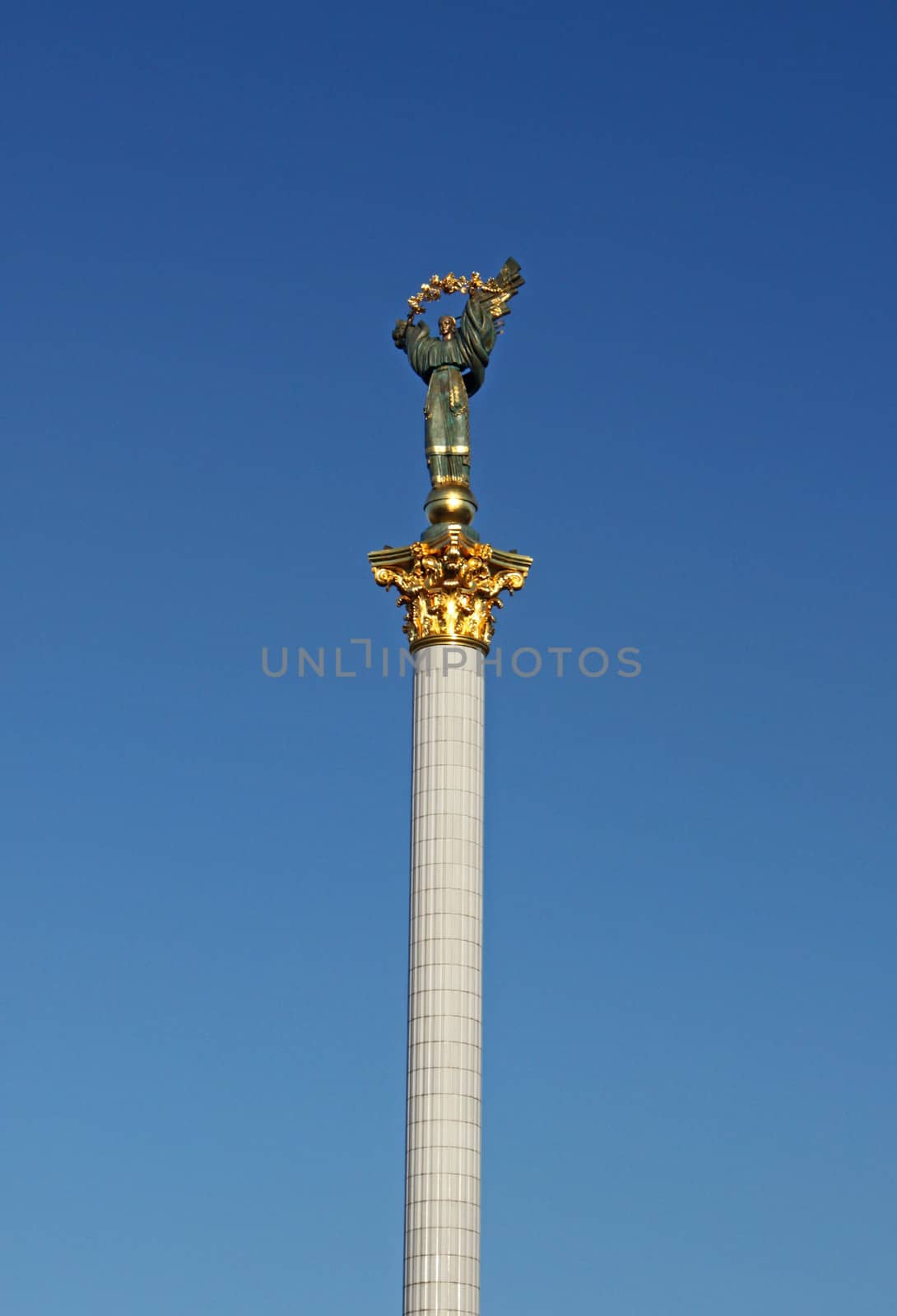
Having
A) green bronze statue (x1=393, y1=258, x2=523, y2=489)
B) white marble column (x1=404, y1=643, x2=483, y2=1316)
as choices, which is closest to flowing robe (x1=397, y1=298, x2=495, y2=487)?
green bronze statue (x1=393, y1=258, x2=523, y2=489)

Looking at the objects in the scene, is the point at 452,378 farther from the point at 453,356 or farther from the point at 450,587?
the point at 450,587

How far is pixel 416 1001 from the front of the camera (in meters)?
44.3

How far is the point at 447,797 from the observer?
45906 mm

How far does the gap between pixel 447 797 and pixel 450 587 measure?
520 cm

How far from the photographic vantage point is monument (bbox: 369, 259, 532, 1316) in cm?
4253

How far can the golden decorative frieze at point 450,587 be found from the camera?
157 feet

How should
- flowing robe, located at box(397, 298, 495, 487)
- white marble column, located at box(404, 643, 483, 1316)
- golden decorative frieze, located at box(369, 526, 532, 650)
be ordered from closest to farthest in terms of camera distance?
white marble column, located at box(404, 643, 483, 1316)
golden decorative frieze, located at box(369, 526, 532, 650)
flowing robe, located at box(397, 298, 495, 487)

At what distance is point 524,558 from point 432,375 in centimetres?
535

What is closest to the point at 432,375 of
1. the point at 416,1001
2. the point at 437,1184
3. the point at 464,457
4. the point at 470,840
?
the point at 464,457

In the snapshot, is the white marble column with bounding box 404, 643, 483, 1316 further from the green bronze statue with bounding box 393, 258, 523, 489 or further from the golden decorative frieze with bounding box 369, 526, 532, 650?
the green bronze statue with bounding box 393, 258, 523, 489

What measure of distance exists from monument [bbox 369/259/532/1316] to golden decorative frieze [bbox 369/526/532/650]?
1.1 inches

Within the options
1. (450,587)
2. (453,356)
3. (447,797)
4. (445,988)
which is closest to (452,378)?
(453,356)

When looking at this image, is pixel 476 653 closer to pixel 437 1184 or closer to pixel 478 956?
pixel 478 956

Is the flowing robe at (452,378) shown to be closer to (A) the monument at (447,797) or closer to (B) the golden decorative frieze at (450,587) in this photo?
(A) the monument at (447,797)
